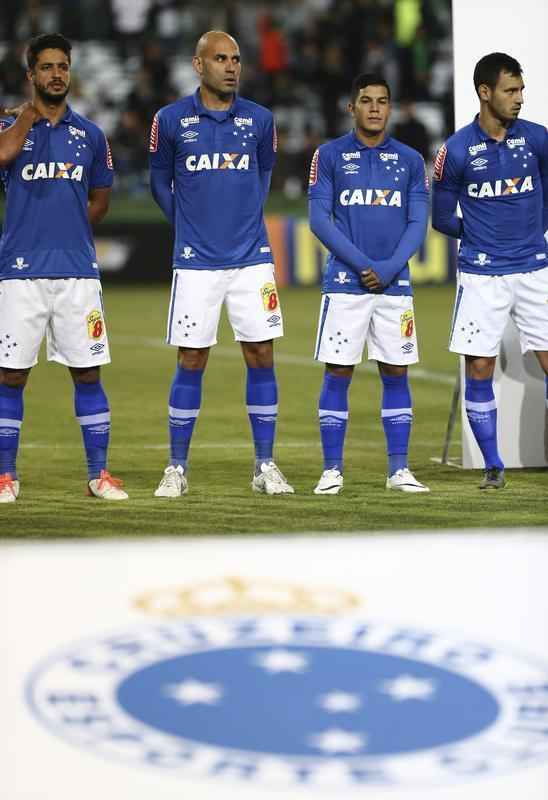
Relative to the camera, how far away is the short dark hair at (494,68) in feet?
20.3

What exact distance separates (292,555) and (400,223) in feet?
6.85

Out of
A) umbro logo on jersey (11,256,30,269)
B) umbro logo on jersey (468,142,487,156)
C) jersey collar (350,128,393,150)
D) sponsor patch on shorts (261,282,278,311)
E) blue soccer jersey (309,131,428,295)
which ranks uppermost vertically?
jersey collar (350,128,393,150)

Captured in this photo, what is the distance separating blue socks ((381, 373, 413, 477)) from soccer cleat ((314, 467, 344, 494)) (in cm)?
27

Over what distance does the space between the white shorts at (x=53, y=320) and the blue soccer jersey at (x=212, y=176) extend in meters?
0.47

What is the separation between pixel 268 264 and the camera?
6.39 metres

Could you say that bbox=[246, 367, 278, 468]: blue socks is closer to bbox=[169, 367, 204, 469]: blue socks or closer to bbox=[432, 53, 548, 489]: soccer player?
bbox=[169, 367, 204, 469]: blue socks

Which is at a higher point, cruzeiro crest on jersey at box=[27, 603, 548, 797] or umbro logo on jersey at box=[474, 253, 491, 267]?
umbro logo on jersey at box=[474, 253, 491, 267]

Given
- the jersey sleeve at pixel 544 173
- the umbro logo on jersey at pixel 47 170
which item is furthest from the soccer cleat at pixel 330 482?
the umbro logo on jersey at pixel 47 170

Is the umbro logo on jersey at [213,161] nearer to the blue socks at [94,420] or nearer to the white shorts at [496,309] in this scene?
the blue socks at [94,420]

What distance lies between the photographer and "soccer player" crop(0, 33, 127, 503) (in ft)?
19.9

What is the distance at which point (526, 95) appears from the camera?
6.88 meters

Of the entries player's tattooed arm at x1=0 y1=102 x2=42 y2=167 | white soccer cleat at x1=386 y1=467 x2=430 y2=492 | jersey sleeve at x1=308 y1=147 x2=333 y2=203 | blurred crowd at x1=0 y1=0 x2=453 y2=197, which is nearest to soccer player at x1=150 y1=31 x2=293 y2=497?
jersey sleeve at x1=308 y1=147 x2=333 y2=203

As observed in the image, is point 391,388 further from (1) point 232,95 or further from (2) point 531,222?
(1) point 232,95

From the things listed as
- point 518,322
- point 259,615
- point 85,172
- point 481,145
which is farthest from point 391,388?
point 259,615
